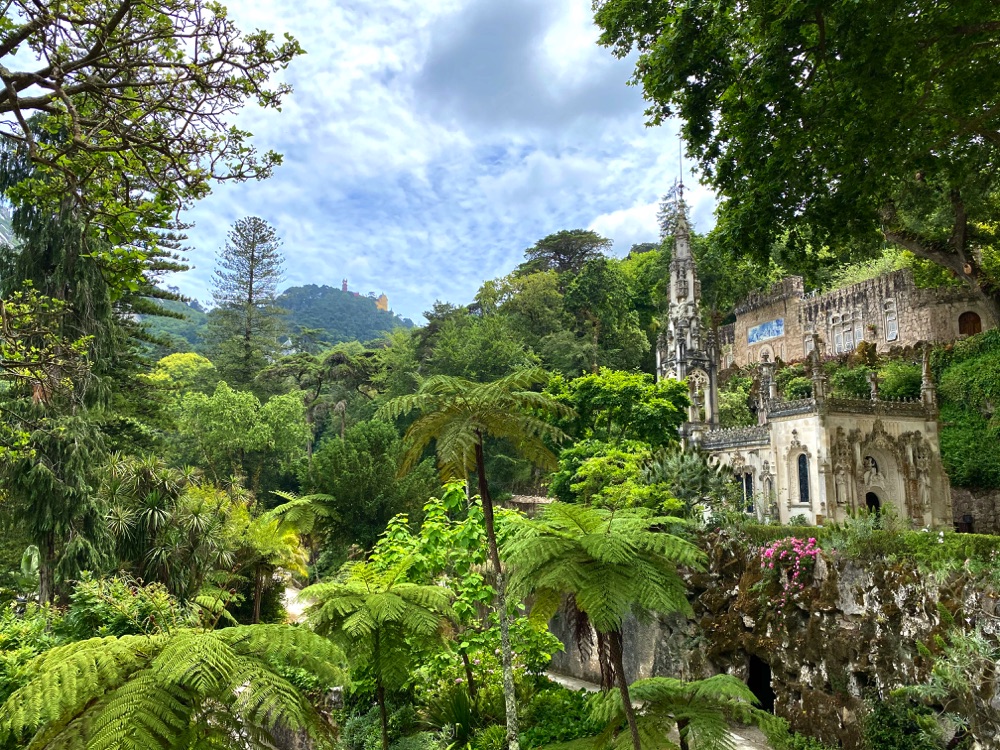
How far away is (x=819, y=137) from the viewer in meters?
8.36

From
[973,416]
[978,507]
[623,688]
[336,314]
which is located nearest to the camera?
[623,688]

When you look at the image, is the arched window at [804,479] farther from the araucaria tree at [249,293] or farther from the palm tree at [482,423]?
the araucaria tree at [249,293]

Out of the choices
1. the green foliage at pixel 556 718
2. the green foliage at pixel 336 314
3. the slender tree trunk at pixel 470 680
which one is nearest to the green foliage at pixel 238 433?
the slender tree trunk at pixel 470 680

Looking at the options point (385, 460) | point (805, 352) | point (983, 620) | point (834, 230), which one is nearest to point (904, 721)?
point (983, 620)

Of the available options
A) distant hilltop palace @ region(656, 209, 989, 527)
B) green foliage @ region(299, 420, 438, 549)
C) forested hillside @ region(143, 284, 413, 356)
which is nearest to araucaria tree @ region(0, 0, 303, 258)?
distant hilltop palace @ region(656, 209, 989, 527)

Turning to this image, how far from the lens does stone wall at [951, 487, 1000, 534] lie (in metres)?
23.5

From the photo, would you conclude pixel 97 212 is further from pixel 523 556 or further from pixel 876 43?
pixel 876 43

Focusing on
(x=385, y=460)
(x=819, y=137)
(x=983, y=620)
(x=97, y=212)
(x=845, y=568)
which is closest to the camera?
(x=97, y=212)

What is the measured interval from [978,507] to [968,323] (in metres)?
11.2

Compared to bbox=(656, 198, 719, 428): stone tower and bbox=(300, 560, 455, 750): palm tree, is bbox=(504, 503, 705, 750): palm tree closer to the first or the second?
bbox=(300, 560, 455, 750): palm tree

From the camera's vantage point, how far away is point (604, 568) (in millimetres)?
6691

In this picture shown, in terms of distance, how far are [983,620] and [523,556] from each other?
8.71 metres

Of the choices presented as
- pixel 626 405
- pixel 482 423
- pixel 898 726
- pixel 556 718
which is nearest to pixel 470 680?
pixel 556 718

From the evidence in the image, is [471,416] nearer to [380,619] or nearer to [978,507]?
[380,619]
